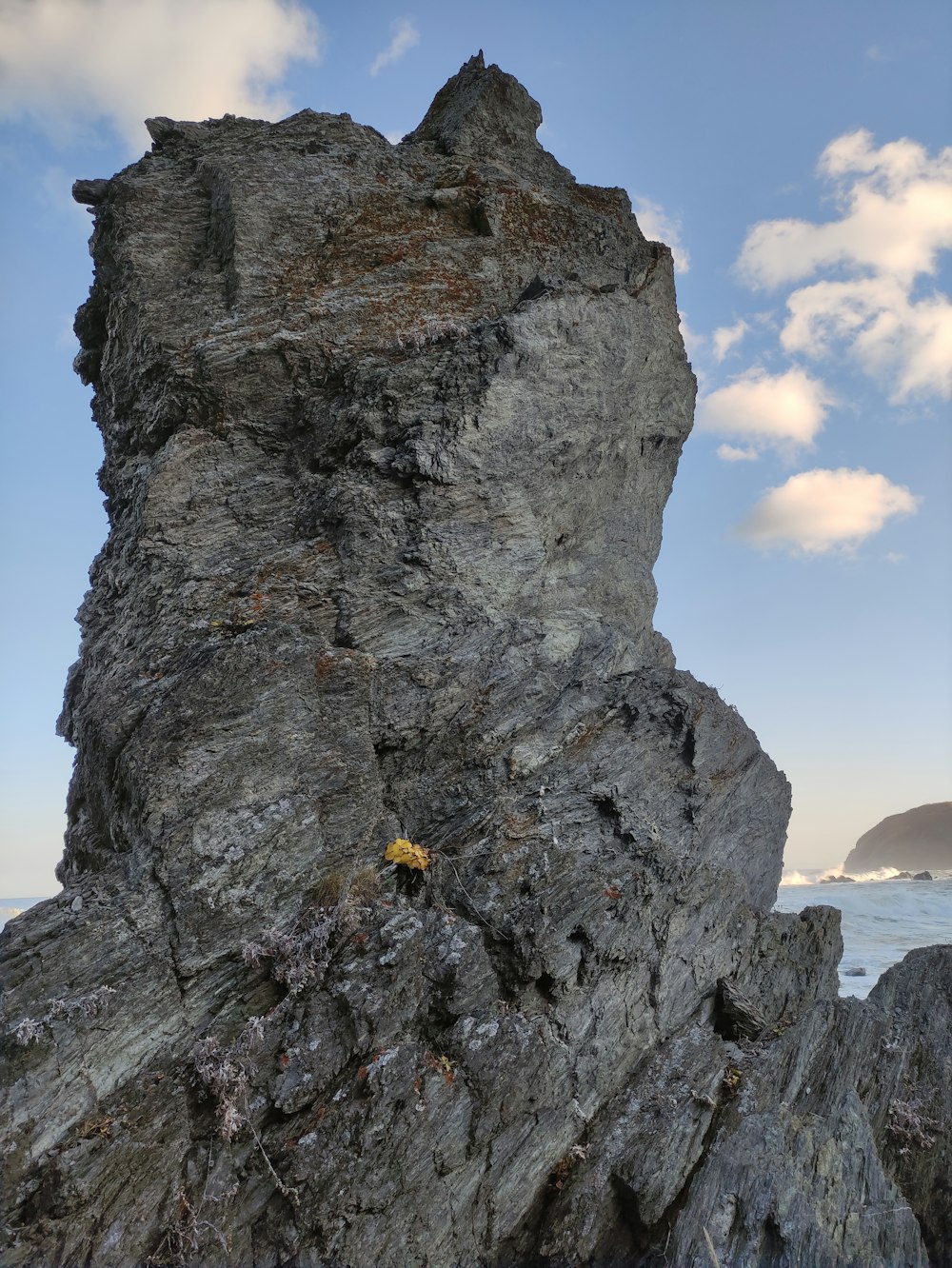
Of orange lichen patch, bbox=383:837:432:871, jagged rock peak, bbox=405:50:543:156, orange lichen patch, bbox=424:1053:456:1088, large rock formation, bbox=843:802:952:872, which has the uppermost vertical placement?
jagged rock peak, bbox=405:50:543:156

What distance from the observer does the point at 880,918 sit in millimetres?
45656

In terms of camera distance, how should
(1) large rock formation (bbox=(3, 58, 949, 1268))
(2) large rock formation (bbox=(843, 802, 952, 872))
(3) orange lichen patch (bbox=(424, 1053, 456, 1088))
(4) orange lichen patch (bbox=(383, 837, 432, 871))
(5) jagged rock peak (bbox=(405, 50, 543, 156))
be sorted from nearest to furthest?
1. (1) large rock formation (bbox=(3, 58, 949, 1268))
2. (3) orange lichen patch (bbox=(424, 1053, 456, 1088))
3. (4) orange lichen patch (bbox=(383, 837, 432, 871))
4. (5) jagged rock peak (bbox=(405, 50, 543, 156))
5. (2) large rock formation (bbox=(843, 802, 952, 872))

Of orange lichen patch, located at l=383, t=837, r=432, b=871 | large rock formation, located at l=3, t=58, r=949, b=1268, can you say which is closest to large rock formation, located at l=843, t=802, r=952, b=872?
large rock formation, located at l=3, t=58, r=949, b=1268

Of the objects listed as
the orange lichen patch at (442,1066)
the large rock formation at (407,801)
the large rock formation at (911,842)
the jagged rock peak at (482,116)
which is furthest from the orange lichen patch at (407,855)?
the large rock formation at (911,842)

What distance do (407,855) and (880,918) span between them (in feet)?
144

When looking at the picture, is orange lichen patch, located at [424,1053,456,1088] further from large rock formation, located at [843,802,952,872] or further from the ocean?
large rock formation, located at [843,802,952,872]

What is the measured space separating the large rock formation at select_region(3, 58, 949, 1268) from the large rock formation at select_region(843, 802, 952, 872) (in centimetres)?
11074

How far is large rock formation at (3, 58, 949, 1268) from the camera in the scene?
860cm

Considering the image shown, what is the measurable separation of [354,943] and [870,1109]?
7.40 m

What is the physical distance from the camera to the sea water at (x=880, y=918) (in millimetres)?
32094

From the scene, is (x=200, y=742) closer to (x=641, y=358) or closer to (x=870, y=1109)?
(x=870, y=1109)

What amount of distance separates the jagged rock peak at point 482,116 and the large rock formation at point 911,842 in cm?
11219

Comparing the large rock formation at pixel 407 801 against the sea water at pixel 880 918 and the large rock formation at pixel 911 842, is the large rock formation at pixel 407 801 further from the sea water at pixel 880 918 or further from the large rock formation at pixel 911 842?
the large rock formation at pixel 911 842

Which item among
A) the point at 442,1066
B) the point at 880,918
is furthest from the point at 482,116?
the point at 880,918
